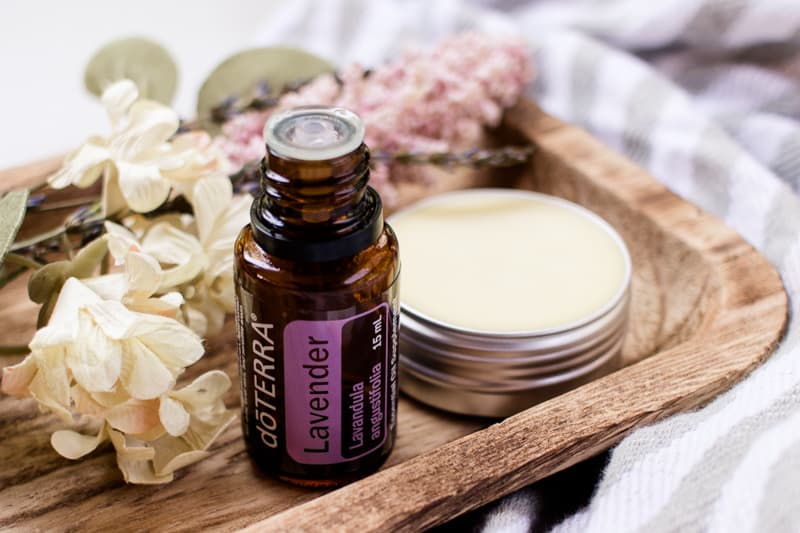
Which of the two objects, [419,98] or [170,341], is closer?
[170,341]

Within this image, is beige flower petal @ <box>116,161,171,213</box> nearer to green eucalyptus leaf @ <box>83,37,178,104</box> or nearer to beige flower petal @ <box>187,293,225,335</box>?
beige flower petal @ <box>187,293,225,335</box>

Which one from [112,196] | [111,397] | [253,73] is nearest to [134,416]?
[111,397]

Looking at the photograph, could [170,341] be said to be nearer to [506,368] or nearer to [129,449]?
[129,449]

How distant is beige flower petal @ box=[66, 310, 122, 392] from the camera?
41cm

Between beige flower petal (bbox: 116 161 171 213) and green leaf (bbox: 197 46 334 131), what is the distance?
0.22 metres

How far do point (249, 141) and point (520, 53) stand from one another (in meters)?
0.23

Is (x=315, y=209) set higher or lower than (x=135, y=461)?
higher

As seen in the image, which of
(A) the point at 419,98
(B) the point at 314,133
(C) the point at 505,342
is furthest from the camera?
(A) the point at 419,98

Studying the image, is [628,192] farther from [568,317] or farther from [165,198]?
[165,198]

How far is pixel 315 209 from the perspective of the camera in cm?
41

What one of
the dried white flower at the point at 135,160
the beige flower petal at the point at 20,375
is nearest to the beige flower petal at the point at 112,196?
the dried white flower at the point at 135,160

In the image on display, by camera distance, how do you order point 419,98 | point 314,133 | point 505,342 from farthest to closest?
1. point 419,98
2. point 505,342
3. point 314,133

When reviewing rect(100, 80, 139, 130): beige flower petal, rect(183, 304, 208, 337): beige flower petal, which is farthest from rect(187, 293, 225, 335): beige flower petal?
rect(100, 80, 139, 130): beige flower petal

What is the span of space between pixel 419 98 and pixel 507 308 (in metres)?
0.18
